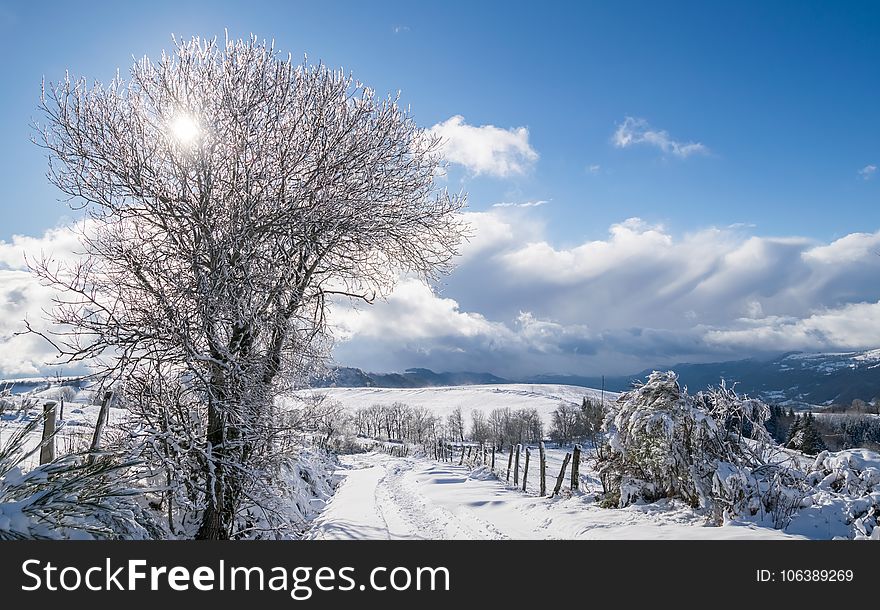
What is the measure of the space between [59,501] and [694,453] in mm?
10648

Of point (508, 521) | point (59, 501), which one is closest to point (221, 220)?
point (59, 501)

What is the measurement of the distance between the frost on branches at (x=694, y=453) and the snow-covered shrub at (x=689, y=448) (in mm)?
16

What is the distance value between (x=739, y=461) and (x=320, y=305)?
906cm

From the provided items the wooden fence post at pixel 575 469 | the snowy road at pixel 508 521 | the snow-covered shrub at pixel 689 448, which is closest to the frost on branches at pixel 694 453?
the snow-covered shrub at pixel 689 448

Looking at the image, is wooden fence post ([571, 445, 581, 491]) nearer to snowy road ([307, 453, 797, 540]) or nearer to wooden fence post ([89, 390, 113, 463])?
snowy road ([307, 453, 797, 540])

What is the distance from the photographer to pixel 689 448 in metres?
10.2

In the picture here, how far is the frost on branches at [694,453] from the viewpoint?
8.85 metres

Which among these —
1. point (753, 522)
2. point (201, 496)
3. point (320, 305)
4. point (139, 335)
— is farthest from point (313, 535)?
point (753, 522)

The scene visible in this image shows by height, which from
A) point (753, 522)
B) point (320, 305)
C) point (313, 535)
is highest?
point (320, 305)

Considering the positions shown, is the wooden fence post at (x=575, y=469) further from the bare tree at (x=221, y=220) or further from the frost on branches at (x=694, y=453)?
the bare tree at (x=221, y=220)

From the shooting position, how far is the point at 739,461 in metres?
9.78

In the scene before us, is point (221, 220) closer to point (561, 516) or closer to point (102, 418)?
point (102, 418)

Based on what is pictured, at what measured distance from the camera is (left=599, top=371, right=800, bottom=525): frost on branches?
885 centimetres
